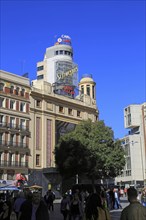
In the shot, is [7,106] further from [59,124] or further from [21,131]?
[59,124]

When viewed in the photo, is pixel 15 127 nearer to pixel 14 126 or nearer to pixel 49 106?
pixel 14 126

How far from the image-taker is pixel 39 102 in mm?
58344

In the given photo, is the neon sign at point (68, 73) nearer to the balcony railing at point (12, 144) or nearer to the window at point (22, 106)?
the window at point (22, 106)

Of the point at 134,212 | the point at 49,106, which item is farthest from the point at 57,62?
the point at 134,212

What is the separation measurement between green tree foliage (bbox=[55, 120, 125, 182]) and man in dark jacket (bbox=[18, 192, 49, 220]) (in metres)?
35.3

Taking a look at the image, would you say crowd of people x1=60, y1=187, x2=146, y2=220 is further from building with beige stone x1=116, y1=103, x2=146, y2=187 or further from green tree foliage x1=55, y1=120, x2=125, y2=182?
building with beige stone x1=116, y1=103, x2=146, y2=187

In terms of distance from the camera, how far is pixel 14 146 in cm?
5178

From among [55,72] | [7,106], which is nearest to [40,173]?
[7,106]

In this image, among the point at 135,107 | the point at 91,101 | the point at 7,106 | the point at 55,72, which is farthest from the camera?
the point at 135,107

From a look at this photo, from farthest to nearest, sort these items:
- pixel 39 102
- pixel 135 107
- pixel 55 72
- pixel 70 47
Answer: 1. pixel 135 107
2. pixel 70 47
3. pixel 55 72
4. pixel 39 102

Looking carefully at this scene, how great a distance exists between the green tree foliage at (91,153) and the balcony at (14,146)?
938cm

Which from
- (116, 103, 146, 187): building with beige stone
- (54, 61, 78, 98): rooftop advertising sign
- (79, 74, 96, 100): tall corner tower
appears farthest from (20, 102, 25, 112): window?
(116, 103, 146, 187): building with beige stone

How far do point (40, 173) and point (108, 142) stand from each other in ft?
46.9

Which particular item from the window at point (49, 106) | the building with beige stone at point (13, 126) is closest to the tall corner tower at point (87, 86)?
the window at point (49, 106)
